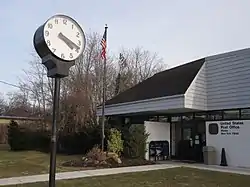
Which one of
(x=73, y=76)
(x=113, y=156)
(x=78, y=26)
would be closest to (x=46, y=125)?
(x=73, y=76)

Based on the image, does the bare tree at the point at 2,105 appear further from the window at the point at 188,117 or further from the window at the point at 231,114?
the window at the point at 231,114

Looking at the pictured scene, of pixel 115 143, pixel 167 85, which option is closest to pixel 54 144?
pixel 115 143

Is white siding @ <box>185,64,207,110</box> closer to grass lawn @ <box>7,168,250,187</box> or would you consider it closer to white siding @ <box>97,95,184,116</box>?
white siding @ <box>97,95,184,116</box>

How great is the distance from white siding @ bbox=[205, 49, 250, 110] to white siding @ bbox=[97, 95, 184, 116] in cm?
187

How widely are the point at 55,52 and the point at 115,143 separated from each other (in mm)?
13923

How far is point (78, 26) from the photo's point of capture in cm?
412

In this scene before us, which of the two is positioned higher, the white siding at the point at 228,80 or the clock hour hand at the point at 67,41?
the white siding at the point at 228,80

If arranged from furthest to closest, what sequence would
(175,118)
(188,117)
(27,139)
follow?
(27,139), (175,118), (188,117)

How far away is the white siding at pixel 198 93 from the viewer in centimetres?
1594

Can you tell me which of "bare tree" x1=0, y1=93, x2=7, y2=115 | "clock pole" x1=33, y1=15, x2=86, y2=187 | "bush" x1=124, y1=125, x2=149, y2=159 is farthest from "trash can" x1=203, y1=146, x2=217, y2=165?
"bare tree" x1=0, y1=93, x2=7, y2=115

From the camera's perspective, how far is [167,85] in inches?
742

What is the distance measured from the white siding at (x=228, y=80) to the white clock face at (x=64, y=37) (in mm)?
12347

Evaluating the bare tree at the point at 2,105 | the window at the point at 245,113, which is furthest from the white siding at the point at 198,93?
the bare tree at the point at 2,105

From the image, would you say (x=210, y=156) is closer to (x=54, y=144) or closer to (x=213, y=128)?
(x=213, y=128)
